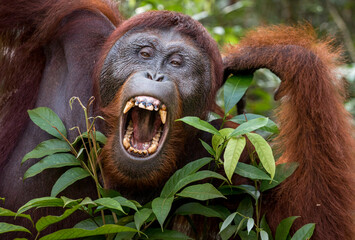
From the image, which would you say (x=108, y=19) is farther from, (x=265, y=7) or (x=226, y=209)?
(x=265, y=7)

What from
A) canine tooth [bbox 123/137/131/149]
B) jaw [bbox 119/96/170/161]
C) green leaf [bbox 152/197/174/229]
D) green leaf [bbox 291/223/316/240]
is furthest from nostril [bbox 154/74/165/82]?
green leaf [bbox 291/223/316/240]

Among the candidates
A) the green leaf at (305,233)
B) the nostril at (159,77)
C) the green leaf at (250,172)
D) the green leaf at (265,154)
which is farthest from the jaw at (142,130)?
the green leaf at (305,233)

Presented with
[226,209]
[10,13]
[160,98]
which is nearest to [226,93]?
[160,98]

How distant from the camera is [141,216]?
2379mm

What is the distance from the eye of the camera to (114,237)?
2.52 m

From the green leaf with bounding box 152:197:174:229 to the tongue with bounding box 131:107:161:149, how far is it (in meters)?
0.52

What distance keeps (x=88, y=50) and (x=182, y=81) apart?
2.63 feet

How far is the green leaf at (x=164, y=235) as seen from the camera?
2.51m

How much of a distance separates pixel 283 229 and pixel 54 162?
1.30 m

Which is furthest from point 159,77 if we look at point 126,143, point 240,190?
point 240,190

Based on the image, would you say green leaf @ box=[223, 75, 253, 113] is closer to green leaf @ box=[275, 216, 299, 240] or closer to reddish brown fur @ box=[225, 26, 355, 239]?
reddish brown fur @ box=[225, 26, 355, 239]

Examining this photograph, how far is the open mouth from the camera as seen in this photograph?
9.14ft

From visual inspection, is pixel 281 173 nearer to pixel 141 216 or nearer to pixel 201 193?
pixel 201 193

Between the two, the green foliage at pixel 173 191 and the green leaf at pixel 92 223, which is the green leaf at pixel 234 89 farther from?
the green leaf at pixel 92 223
